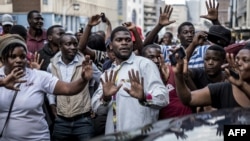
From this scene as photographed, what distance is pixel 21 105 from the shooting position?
476 cm

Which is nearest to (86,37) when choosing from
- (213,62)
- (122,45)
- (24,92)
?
(122,45)

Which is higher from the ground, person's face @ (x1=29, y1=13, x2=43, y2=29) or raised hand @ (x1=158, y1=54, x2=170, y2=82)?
person's face @ (x1=29, y1=13, x2=43, y2=29)

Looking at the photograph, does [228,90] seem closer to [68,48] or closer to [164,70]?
[164,70]

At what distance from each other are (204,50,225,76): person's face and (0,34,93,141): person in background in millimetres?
1507

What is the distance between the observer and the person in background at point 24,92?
15.7 ft

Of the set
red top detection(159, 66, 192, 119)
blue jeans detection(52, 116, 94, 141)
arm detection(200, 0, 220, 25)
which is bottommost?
blue jeans detection(52, 116, 94, 141)

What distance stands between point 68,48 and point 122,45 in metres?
1.30

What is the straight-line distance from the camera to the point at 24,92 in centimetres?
482

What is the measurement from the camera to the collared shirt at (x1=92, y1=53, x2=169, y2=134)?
4.95 m

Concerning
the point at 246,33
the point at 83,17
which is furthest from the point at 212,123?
the point at 83,17

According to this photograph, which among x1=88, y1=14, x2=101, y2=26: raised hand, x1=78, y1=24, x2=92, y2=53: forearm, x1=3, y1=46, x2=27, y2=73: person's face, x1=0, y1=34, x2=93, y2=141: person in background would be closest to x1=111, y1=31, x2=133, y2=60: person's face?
x1=0, y1=34, x2=93, y2=141: person in background

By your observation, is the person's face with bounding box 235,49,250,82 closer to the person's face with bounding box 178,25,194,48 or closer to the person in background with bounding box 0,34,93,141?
the person in background with bounding box 0,34,93,141

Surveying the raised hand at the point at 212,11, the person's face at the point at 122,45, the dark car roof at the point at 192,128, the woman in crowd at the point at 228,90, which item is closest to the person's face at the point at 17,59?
the person's face at the point at 122,45

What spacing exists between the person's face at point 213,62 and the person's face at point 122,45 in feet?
3.31
